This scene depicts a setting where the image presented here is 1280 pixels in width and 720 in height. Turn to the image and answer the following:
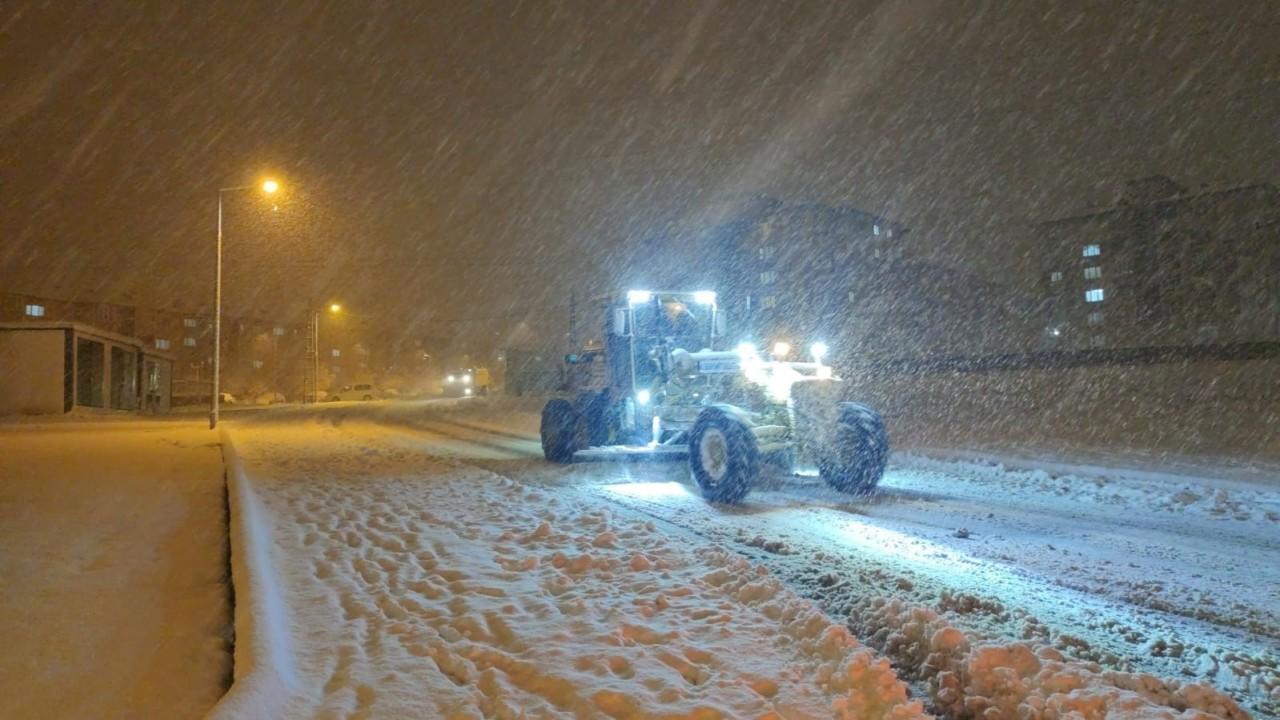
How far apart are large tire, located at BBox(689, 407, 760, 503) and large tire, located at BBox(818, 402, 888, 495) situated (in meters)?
1.41

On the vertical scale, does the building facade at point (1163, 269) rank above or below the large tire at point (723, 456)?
above

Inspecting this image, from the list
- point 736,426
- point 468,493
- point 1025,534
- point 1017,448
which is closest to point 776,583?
point 1025,534

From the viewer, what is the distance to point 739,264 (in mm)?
45562

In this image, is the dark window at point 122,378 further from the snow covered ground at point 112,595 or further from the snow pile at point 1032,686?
the snow pile at point 1032,686

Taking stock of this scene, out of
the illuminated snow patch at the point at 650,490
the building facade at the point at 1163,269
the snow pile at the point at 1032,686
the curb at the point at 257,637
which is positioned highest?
the building facade at the point at 1163,269

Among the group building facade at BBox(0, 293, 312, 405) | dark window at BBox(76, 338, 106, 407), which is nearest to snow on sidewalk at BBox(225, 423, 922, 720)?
dark window at BBox(76, 338, 106, 407)

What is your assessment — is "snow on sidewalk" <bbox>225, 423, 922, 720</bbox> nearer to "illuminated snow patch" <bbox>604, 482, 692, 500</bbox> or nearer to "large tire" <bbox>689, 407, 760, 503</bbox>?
"large tire" <bbox>689, 407, 760, 503</bbox>

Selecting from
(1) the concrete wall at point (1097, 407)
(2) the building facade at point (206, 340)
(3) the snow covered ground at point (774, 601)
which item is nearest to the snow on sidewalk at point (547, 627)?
(3) the snow covered ground at point (774, 601)

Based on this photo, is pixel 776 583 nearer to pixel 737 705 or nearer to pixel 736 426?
pixel 737 705

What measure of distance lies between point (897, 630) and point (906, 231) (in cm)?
5326

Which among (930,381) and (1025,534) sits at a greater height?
(930,381)

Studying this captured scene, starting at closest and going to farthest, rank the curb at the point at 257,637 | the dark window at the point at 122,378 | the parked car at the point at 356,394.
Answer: the curb at the point at 257,637 < the dark window at the point at 122,378 < the parked car at the point at 356,394

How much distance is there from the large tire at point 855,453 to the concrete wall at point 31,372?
31.7 m

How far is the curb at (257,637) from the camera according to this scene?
354 cm
